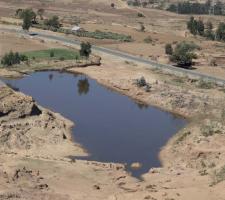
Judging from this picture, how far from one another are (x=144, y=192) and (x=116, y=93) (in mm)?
36828

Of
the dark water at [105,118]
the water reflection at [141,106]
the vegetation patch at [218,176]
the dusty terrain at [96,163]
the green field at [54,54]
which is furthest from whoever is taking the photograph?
the green field at [54,54]

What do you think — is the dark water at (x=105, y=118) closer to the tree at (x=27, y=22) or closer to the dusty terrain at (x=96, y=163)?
the dusty terrain at (x=96, y=163)

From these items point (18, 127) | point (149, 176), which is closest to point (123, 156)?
point (149, 176)

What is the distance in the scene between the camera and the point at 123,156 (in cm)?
4988

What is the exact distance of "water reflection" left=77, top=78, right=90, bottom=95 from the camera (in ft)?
250

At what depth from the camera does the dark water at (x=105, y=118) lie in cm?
5103

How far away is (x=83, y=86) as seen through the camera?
260 ft

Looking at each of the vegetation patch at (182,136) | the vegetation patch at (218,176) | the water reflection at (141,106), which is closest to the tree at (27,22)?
the water reflection at (141,106)

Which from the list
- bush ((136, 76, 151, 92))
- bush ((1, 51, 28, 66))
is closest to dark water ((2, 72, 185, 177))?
bush ((136, 76, 151, 92))

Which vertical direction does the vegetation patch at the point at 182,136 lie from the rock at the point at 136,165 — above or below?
above

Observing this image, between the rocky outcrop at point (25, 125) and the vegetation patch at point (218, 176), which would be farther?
the rocky outcrop at point (25, 125)

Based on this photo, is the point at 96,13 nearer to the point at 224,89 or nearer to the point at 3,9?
the point at 3,9

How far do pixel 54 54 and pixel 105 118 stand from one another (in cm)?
3355

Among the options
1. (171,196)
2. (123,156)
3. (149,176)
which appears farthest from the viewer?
(123,156)
